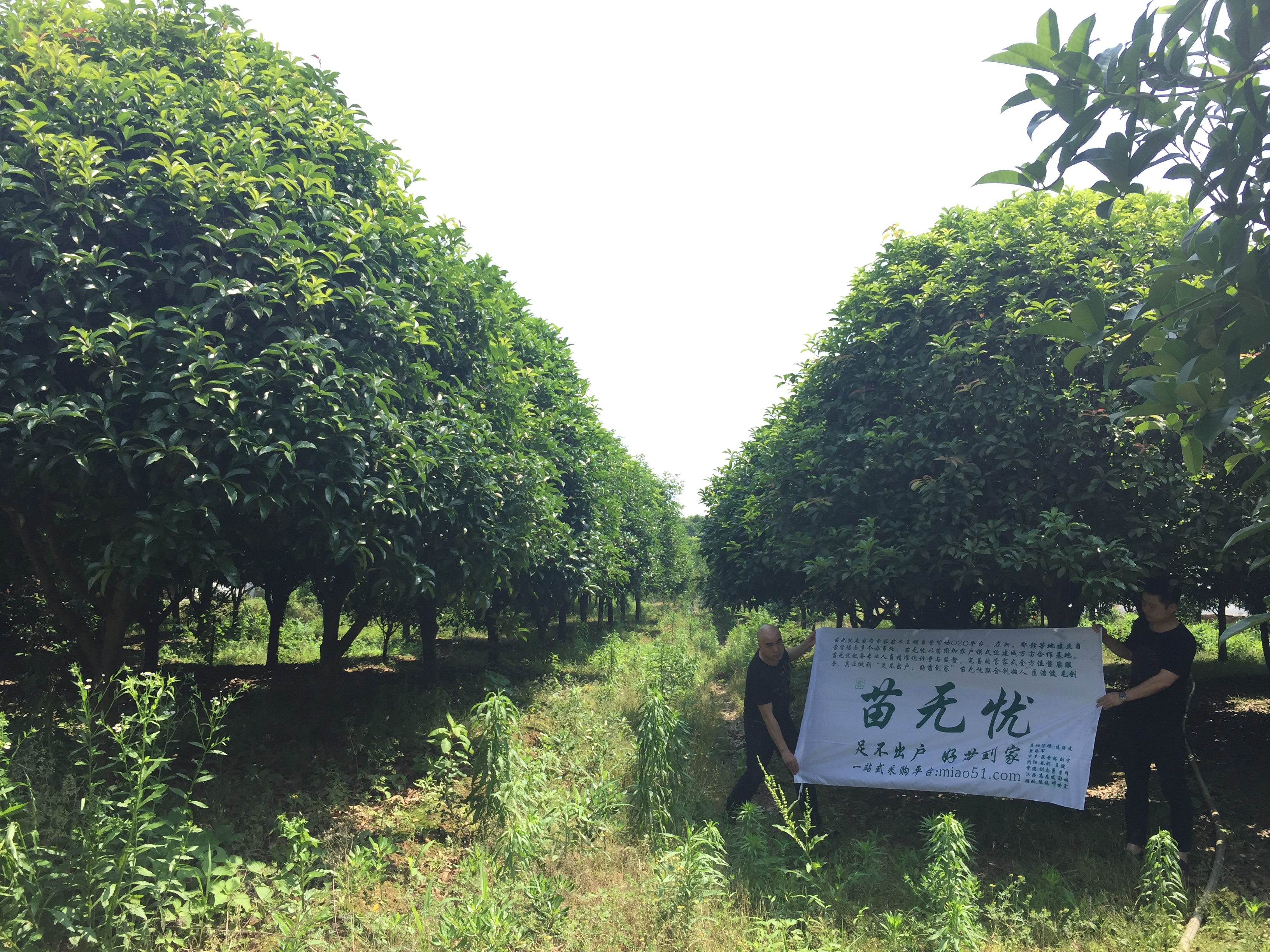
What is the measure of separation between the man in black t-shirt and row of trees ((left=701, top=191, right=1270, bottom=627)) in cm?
40

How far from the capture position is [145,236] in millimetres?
5340

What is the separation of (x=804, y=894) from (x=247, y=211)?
6500 millimetres

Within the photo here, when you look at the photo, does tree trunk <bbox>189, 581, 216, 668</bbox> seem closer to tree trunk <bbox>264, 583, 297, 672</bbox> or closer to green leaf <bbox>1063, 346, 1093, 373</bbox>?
tree trunk <bbox>264, 583, 297, 672</bbox>

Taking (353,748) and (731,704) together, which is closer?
(353,748)

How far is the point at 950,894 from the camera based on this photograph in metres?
4.39

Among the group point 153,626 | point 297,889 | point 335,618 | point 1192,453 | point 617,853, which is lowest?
point 617,853

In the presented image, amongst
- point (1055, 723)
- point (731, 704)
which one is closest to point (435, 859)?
point (1055, 723)

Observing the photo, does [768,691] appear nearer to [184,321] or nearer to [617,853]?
[617,853]

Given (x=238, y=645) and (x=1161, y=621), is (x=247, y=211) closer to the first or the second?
(x=1161, y=621)

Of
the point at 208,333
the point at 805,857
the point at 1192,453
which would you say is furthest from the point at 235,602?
the point at 1192,453

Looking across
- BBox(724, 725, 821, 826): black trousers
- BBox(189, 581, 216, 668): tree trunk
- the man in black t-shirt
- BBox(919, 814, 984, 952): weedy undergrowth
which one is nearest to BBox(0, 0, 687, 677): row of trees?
BBox(189, 581, 216, 668): tree trunk

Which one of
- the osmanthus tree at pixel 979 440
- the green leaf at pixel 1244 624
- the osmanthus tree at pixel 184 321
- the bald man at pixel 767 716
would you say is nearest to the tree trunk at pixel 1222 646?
the osmanthus tree at pixel 979 440

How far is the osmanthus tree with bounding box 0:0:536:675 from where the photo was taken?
182 inches

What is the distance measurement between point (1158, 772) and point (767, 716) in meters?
3.03
